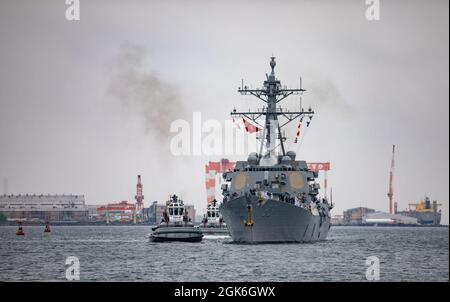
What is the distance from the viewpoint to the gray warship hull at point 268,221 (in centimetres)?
6744

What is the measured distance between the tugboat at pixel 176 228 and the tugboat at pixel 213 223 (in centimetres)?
2270

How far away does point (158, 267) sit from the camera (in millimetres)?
50312

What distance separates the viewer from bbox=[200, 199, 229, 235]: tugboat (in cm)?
10480

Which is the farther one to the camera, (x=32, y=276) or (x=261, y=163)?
(x=261, y=163)

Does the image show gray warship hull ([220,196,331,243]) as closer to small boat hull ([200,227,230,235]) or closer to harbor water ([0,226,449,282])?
harbor water ([0,226,449,282])

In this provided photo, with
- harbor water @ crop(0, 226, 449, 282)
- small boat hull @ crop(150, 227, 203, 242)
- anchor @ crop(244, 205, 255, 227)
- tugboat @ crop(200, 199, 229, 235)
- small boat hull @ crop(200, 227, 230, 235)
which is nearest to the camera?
harbor water @ crop(0, 226, 449, 282)

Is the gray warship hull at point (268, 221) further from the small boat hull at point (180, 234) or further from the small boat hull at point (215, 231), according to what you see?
the small boat hull at point (215, 231)

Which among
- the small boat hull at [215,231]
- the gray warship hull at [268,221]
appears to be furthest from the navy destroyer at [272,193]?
the small boat hull at [215,231]

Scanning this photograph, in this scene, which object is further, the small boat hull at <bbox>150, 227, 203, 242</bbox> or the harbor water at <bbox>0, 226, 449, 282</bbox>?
the small boat hull at <bbox>150, 227, 203, 242</bbox>

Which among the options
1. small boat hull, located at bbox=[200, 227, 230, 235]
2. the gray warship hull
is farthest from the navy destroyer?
small boat hull, located at bbox=[200, 227, 230, 235]

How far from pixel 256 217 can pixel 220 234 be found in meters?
37.7

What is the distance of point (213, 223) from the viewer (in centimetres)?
10869
